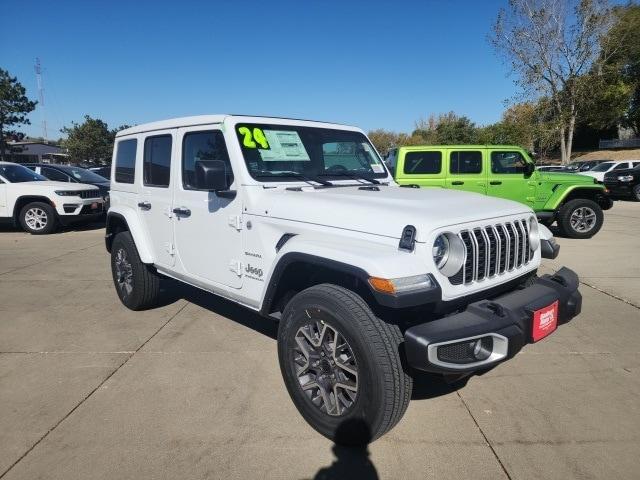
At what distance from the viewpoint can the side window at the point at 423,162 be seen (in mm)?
9531

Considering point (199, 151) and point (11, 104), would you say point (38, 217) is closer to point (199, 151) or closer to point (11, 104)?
point (199, 151)

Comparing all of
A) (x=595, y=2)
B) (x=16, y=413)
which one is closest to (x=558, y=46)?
(x=595, y=2)

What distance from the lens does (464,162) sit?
947 cm

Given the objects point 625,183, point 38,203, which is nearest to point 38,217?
point 38,203

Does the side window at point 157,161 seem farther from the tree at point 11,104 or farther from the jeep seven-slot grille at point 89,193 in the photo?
the tree at point 11,104

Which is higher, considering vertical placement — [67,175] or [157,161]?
[67,175]

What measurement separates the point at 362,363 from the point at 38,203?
35.3 feet

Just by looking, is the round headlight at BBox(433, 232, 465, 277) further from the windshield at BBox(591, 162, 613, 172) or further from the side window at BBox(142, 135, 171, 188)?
the windshield at BBox(591, 162, 613, 172)

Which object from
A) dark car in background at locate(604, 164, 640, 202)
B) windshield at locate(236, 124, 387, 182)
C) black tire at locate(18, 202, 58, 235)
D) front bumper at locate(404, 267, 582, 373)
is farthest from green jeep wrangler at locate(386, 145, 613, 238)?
dark car in background at locate(604, 164, 640, 202)

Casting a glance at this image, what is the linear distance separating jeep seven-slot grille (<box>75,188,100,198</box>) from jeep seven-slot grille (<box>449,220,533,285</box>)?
10.6 metres

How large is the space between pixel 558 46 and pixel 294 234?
1403 inches

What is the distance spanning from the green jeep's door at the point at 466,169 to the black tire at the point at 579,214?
63.9 inches

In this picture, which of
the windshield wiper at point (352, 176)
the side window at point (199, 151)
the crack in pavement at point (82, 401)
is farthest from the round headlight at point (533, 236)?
the crack in pavement at point (82, 401)

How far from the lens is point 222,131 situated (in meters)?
3.40
